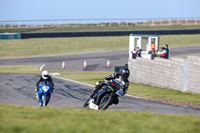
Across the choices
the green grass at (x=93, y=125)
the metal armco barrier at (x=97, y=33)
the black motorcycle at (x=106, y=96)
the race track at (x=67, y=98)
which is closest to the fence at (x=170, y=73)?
the race track at (x=67, y=98)

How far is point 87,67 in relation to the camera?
35281 millimetres

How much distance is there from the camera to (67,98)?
1753 centimetres

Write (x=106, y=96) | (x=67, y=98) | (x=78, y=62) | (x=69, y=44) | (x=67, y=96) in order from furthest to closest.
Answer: (x=69, y=44) < (x=78, y=62) < (x=67, y=96) < (x=67, y=98) < (x=106, y=96)

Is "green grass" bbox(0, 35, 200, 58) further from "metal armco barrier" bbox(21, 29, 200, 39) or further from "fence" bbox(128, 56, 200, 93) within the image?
"fence" bbox(128, 56, 200, 93)

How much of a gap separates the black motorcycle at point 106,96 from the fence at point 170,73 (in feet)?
28.3

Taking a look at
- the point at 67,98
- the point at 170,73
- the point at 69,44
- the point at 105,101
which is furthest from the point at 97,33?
the point at 105,101

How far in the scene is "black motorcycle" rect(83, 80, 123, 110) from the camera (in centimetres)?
1136

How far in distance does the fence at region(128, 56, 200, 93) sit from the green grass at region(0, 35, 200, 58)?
85.5 feet

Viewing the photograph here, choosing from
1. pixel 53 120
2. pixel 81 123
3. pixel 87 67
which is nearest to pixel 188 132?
pixel 81 123

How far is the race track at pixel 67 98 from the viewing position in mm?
14758

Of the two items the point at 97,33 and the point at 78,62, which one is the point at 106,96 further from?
the point at 97,33

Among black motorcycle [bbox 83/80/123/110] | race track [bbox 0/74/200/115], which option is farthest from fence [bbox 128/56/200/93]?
black motorcycle [bbox 83/80/123/110]

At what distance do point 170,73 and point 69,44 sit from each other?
34430 mm

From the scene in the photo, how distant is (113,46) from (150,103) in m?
38.5
